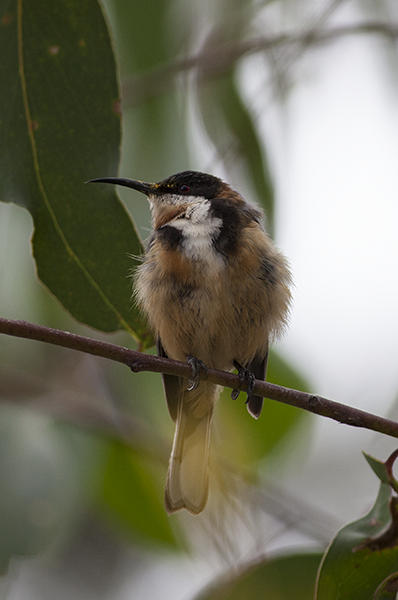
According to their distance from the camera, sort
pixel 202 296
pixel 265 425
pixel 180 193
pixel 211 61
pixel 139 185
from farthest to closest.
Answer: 1. pixel 211 61
2. pixel 265 425
3. pixel 180 193
4. pixel 139 185
5. pixel 202 296

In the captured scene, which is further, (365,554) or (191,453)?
(191,453)

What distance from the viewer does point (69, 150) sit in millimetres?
2676

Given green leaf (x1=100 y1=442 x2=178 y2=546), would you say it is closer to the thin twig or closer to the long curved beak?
the long curved beak

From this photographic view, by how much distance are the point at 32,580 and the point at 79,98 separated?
14.7ft

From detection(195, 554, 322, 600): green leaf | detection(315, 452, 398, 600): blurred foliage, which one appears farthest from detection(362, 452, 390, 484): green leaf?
detection(195, 554, 322, 600): green leaf

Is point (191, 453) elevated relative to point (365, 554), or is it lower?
lower

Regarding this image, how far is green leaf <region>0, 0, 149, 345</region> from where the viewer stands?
2.51 m

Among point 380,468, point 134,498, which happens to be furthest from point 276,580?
point 134,498

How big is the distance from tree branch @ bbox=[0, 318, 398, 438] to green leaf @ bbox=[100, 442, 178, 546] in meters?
1.90

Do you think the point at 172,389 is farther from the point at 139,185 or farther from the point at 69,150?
the point at 69,150

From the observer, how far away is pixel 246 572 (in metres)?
2.68

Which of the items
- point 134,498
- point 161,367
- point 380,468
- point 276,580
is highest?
point 161,367

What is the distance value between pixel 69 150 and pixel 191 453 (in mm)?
1783

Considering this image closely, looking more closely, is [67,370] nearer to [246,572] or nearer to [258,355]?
[258,355]
